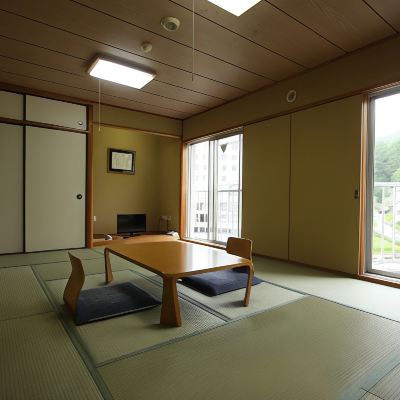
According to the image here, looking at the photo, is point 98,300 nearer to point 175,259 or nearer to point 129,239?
point 175,259

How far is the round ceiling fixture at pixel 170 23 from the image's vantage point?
248 centimetres

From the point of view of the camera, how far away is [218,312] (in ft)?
6.84

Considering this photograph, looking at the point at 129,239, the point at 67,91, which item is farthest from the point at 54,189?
the point at 129,239

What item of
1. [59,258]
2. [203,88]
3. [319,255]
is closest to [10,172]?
[59,258]

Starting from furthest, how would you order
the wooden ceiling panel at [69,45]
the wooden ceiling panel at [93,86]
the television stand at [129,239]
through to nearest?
1. the television stand at [129,239]
2. the wooden ceiling panel at [93,86]
3. the wooden ceiling panel at [69,45]

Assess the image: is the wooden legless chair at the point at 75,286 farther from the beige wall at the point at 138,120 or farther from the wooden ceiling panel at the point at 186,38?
the beige wall at the point at 138,120

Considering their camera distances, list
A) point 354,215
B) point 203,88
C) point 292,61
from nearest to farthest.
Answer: point 354,215 < point 292,61 < point 203,88

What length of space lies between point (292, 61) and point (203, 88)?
4.25ft

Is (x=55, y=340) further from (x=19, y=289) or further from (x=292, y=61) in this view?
(x=292, y=61)

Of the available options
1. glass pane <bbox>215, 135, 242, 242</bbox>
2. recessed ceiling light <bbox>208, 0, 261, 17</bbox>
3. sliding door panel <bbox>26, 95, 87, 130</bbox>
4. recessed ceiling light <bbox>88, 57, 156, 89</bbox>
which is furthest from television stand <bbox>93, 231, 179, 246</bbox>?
recessed ceiling light <bbox>208, 0, 261, 17</bbox>

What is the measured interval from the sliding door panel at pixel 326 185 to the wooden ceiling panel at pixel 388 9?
0.73 metres

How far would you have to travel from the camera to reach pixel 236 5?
2211 mm

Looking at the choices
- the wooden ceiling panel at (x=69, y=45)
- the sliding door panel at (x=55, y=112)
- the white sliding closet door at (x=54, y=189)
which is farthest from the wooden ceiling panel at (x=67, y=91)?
the wooden ceiling panel at (x=69, y=45)

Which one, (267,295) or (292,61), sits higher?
(292,61)
